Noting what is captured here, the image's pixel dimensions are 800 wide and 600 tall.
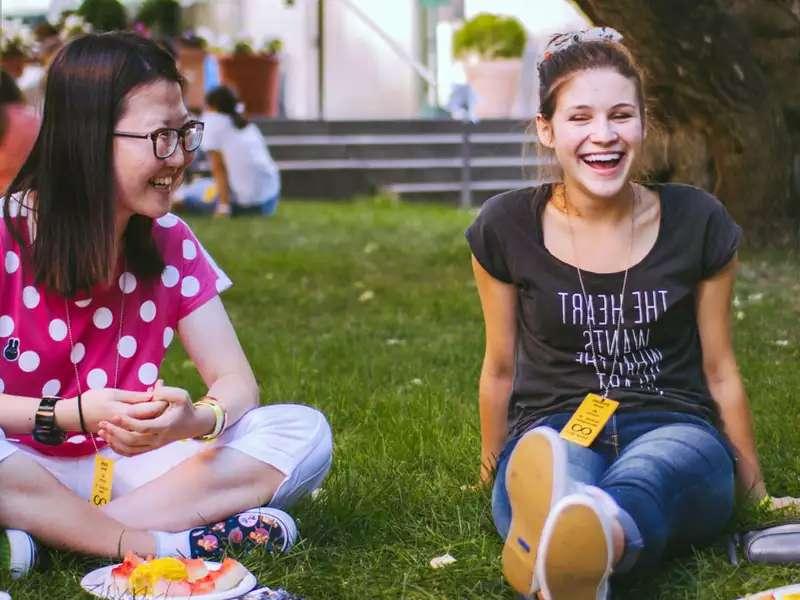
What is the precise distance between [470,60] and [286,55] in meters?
2.18

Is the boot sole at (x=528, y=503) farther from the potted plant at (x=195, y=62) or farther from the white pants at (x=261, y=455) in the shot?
the potted plant at (x=195, y=62)

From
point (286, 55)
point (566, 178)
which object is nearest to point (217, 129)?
point (286, 55)

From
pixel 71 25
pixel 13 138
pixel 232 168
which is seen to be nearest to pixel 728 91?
pixel 13 138

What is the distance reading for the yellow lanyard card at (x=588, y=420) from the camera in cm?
271

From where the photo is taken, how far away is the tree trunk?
6.47 m

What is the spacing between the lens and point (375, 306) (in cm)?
657

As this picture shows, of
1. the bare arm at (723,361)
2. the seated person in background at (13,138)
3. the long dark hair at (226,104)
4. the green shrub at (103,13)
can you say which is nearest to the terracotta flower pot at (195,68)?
the green shrub at (103,13)

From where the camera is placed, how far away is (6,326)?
280cm

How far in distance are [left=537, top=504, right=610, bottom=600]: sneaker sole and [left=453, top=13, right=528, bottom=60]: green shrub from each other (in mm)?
14953

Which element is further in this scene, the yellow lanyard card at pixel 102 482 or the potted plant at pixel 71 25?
the potted plant at pixel 71 25

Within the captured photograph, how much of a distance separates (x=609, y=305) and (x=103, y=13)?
11.7m

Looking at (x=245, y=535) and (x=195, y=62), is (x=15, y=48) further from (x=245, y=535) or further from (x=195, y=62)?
(x=245, y=535)

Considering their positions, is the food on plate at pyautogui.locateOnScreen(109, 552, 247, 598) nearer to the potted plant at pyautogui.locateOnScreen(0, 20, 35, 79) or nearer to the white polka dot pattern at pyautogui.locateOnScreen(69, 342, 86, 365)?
the white polka dot pattern at pyautogui.locateOnScreen(69, 342, 86, 365)

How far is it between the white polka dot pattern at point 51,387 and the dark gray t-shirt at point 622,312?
35.4 inches
